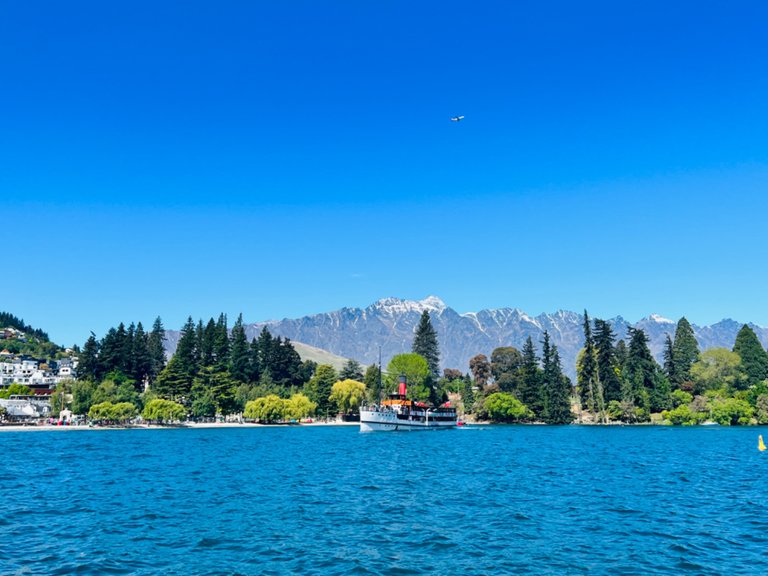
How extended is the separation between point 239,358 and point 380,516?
129 metres

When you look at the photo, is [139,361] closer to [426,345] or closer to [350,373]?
[350,373]

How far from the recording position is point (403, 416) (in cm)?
12256

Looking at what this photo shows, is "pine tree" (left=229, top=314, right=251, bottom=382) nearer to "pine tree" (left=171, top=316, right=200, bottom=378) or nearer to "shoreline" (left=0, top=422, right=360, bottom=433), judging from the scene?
"pine tree" (left=171, top=316, right=200, bottom=378)

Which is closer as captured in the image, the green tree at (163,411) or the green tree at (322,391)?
the green tree at (163,411)

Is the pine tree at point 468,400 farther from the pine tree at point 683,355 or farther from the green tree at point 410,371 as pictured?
the pine tree at point 683,355

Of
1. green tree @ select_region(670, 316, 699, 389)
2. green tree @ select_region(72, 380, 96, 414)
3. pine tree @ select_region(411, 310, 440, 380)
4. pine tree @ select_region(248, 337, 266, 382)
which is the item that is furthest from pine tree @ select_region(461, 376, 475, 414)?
green tree @ select_region(72, 380, 96, 414)

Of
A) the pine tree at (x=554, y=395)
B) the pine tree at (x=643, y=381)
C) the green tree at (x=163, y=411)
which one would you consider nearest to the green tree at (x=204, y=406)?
the green tree at (x=163, y=411)

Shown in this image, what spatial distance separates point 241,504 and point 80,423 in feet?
349

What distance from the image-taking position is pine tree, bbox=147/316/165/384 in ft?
540

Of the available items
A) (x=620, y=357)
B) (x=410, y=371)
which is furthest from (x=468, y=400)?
(x=620, y=357)

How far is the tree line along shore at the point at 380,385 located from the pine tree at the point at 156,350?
1.12m

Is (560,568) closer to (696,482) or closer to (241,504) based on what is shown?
(241,504)

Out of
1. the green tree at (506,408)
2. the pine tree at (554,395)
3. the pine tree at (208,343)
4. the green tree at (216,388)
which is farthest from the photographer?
the green tree at (506,408)

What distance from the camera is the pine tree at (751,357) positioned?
5846 inches
